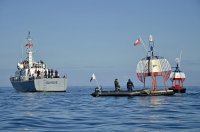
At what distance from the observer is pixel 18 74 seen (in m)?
123

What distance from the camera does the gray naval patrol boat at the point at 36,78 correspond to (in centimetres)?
10106

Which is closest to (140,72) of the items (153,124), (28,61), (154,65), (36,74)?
(154,65)

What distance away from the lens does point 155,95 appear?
228 ft

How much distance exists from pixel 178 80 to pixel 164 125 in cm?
8690

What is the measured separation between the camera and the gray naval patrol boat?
101062mm

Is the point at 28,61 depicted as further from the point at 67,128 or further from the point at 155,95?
the point at 67,128

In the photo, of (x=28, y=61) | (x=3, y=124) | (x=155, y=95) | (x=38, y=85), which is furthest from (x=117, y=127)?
(x=28, y=61)

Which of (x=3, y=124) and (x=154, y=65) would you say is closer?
(x=3, y=124)

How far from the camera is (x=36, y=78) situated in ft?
338

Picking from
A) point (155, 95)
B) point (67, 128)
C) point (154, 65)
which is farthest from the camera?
point (154, 65)

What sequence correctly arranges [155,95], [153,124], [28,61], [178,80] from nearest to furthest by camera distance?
1. [153,124]
2. [155,95]
3. [178,80]
4. [28,61]

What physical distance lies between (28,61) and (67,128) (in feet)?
324

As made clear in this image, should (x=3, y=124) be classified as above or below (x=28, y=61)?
below

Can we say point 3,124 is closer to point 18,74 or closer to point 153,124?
point 153,124
